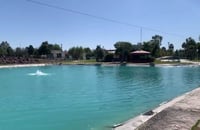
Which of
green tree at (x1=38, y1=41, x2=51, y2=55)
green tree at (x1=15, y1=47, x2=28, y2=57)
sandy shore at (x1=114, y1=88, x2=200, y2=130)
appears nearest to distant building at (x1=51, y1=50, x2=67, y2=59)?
green tree at (x1=38, y1=41, x2=51, y2=55)

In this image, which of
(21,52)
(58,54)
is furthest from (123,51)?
(21,52)

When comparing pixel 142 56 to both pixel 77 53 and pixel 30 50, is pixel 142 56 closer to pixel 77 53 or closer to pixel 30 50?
pixel 77 53

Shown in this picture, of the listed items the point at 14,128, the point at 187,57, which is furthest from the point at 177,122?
the point at 187,57

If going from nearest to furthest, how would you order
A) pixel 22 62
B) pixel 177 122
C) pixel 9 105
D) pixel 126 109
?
1. pixel 177 122
2. pixel 126 109
3. pixel 9 105
4. pixel 22 62

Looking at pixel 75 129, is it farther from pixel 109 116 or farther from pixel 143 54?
pixel 143 54

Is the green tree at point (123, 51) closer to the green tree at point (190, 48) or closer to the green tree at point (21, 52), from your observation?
the green tree at point (190, 48)

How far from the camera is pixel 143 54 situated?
8300 centimetres

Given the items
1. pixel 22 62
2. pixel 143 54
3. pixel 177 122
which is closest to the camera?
pixel 177 122

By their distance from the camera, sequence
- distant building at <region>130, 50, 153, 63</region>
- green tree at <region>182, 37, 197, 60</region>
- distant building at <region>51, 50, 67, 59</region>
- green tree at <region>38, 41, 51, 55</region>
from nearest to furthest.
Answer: distant building at <region>130, 50, 153, 63</region>
green tree at <region>182, 37, 197, 60</region>
green tree at <region>38, 41, 51, 55</region>
distant building at <region>51, 50, 67, 59</region>

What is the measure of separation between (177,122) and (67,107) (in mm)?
9181

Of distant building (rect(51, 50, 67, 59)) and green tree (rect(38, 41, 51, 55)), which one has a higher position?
green tree (rect(38, 41, 51, 55))

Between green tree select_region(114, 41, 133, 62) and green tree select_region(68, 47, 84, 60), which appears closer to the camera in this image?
green tree select_region(114, 41, 133, 62)

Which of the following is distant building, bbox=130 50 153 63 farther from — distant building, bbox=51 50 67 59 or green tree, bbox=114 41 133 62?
distant building, bbox=51 50 67 59

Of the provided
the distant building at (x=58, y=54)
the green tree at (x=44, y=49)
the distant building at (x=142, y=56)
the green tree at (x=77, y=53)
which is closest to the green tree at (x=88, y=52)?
the green tree at (x=77, y=53)
